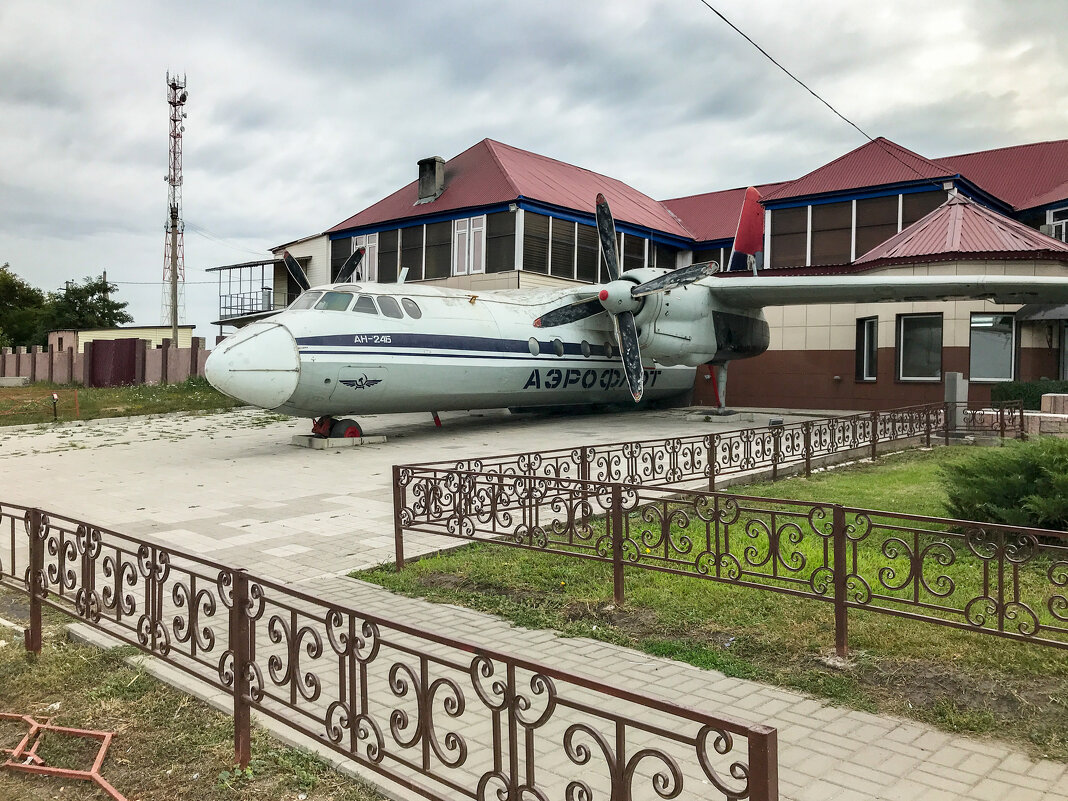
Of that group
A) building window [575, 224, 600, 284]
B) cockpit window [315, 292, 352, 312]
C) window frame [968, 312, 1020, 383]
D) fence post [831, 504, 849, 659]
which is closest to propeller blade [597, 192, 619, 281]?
cockpit window [315, 292, 352, 312]

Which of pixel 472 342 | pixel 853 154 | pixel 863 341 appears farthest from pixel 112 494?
pixel 853 154

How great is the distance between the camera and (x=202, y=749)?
413cm

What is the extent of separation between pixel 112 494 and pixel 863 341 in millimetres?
21513

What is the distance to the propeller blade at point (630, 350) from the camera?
65.6ft

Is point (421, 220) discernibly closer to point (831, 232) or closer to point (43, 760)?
point (831, 232)

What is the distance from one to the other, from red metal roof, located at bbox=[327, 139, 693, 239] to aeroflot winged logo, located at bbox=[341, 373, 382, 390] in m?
11.8

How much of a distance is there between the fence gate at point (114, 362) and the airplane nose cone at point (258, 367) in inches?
852

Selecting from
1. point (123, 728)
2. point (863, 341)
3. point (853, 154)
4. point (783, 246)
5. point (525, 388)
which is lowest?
point (123, 728)

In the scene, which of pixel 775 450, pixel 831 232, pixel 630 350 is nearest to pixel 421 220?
pixel 630 350

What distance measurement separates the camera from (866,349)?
25031 millimetres

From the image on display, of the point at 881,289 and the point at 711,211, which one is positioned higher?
the point at 711,211

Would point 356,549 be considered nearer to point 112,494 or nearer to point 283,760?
point 283,760

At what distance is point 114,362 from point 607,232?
25051 millimetres

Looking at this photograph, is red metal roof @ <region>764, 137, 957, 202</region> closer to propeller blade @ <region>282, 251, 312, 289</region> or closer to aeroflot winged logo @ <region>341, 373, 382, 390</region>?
propeller blade @ <region>282, 251, 312, 289</region>
